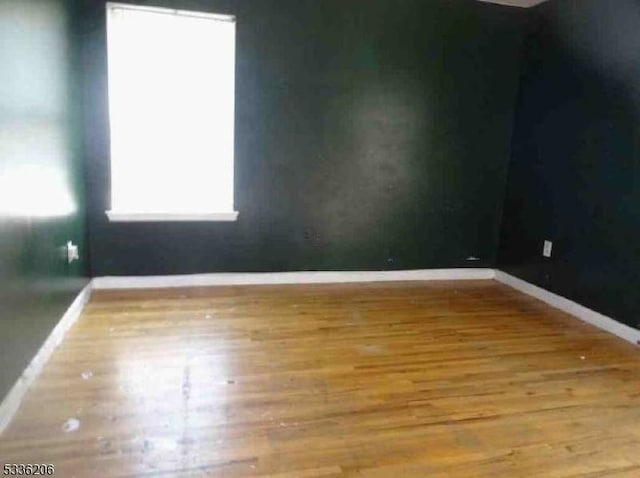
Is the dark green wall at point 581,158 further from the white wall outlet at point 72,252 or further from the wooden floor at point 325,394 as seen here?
the white wall outlet at point 72,252

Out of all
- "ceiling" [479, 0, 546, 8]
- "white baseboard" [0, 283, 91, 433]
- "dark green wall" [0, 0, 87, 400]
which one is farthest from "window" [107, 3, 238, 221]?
"ceiling" [479, 0, 546, 8]

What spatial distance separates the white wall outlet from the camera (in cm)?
269

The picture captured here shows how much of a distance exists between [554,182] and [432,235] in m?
1.05

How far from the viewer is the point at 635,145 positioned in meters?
2.86

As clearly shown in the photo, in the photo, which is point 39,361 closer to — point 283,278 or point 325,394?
point 325,394

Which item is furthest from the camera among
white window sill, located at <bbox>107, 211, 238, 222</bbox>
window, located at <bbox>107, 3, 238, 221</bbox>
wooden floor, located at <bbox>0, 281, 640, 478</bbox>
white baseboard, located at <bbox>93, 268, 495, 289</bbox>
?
white baseboard, located at <bbox>93, 268, 495, 289</bbox>

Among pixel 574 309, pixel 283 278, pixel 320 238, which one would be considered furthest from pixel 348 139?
pixel 574 309

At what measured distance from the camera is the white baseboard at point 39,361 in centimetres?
171

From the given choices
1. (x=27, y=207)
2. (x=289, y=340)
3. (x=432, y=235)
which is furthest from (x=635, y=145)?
(x=27, y=207)

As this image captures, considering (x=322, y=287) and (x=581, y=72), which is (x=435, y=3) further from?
(x=322, y=287)

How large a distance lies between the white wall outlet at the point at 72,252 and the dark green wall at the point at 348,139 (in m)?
0.42

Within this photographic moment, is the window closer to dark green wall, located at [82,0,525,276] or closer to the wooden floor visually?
dark green wall, located at [82,0,525,276]

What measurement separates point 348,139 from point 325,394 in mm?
2202

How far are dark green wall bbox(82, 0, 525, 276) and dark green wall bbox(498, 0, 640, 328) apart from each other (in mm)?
231
